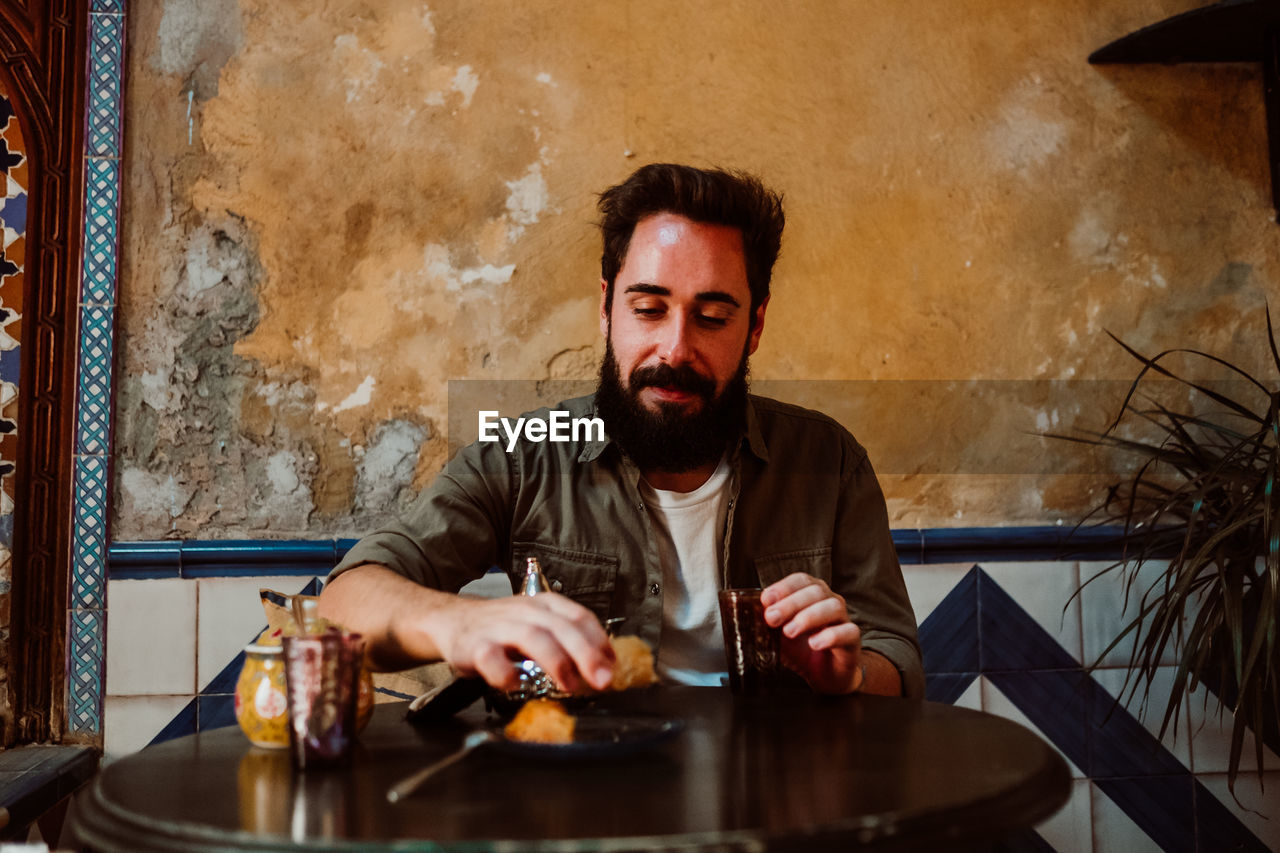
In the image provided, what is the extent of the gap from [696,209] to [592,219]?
0.66 m

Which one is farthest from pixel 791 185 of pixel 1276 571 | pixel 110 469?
pixel 110 469

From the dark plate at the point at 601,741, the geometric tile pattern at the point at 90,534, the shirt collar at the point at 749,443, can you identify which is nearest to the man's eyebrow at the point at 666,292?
the shirt collar at the point at 749,443

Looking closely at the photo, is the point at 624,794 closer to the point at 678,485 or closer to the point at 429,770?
the point at 429,770

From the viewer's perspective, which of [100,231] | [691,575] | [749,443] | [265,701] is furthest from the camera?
[100,231]

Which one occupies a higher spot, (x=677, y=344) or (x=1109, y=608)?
(x=677, y=344)

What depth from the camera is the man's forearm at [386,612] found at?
52.1 inches

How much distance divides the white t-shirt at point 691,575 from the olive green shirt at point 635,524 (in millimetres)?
27

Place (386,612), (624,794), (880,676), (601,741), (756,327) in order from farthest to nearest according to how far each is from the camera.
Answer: (756,327), (880,676), (386,612), (601,741), (624,794)

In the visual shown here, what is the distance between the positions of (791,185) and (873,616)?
4.21 ft

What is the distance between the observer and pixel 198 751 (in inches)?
45.3

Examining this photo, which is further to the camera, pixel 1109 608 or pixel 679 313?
pixel 1109 608

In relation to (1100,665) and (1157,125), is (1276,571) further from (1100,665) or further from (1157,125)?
(1157,125)

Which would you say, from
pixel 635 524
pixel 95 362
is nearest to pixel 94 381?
pixel 95 362

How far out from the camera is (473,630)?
117 centimetres
